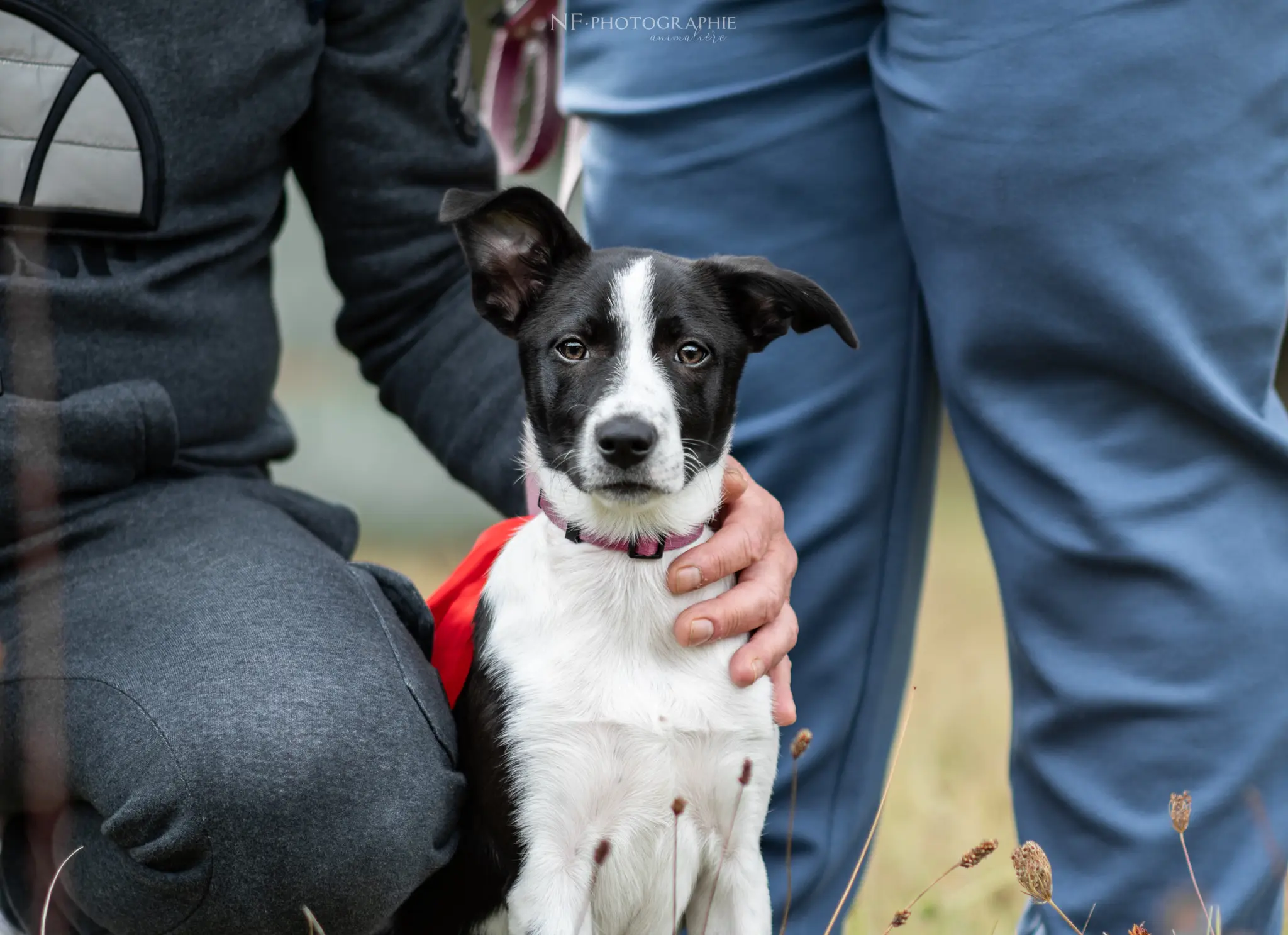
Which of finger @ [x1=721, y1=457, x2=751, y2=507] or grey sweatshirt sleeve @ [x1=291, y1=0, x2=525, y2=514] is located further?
grey sweatshirt sleeve @ [x1=291, y1=0, x2=525, y2=514]

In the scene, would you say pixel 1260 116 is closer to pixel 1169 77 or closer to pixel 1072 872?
pixel 1169 77

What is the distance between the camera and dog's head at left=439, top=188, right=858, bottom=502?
70.1 inches

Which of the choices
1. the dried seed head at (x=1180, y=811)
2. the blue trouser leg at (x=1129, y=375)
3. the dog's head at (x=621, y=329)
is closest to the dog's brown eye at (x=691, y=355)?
the dog's head at (x=621, y=329)

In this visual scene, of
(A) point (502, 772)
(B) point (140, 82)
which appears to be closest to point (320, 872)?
(A) point (502, 772)

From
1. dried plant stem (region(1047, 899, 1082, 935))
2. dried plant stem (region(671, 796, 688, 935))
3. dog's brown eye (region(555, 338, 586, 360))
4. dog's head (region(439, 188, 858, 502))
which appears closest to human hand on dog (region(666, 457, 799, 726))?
dog's head (region(439, 188, 858, 502))

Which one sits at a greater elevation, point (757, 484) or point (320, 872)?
point (757, 484)

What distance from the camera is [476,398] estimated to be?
2.37 meters

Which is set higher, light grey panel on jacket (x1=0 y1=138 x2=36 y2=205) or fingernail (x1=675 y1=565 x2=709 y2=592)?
light grey panel on jacket (x1=0 y1=138 x2=36 y2=205)

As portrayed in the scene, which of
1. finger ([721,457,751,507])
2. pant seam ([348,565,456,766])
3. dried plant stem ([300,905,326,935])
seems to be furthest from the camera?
finger ([721,457,751,507])

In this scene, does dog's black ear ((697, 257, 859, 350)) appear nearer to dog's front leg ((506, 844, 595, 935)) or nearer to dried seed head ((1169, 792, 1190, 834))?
dried seed head ((1169, 792, 1190, 834))

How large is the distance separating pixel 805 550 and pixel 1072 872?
61cm

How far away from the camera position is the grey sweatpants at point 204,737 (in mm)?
1715

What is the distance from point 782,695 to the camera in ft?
6.32

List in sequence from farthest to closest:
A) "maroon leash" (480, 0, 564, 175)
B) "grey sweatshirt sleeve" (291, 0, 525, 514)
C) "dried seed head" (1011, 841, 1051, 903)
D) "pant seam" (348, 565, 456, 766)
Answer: "maroon leash" (480, 0, 564, 175) < "grey sweatshirt sleeve" (291, 0, 525, 514) < "pant seam" (348, 565, 456, 766) < "dried seed head" (1011, 841, 1051, 903)
